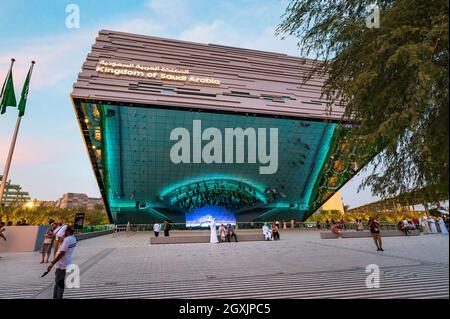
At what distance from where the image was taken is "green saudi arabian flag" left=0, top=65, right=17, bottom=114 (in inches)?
631

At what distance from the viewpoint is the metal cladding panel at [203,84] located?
36875 millimetres

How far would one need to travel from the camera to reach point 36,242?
1658cm

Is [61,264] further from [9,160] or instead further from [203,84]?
[203,84]

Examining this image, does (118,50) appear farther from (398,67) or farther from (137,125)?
(398,67)

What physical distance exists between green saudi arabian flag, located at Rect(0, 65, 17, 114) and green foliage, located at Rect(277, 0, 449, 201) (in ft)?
54.4

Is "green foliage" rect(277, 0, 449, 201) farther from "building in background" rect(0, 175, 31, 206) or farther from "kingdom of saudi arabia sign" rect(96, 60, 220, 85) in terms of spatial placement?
"kingdom of saudi arabia sign" rect(96, 60, 220, 85)

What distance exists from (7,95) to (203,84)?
29627mm

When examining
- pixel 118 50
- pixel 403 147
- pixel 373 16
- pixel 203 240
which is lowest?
pixel 203 240

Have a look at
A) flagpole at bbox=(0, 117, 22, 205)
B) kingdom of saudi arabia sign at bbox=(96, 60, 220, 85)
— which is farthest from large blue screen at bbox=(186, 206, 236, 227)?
flagpole at bbox=(0, 117, 22, 205)

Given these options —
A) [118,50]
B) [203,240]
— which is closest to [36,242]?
[203,240]

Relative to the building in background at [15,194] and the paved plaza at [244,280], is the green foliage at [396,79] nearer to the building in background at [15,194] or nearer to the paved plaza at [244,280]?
the paved plaza at [244,280]

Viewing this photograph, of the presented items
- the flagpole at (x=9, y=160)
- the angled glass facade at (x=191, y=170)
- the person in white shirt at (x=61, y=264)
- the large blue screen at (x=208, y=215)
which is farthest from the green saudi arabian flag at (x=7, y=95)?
the large blue screen at (x=208, y=215)

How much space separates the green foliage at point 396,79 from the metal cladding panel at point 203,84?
29458mm
